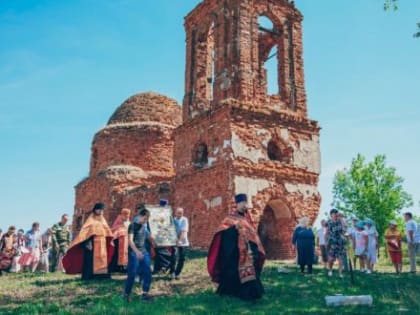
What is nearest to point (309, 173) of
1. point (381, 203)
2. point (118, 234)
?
point (118, 234)

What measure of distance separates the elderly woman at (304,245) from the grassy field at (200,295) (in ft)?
0.98

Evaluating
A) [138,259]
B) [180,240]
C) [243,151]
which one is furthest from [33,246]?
[243,151]

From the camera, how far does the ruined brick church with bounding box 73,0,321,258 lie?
13.1 m

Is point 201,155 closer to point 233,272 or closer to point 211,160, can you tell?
point 211,160

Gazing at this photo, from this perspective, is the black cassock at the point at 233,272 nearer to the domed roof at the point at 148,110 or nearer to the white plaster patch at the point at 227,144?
the white plaster patch at the point at 227,144

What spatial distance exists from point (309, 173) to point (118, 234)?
24.8ft

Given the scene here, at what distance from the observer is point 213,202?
13.1 meters

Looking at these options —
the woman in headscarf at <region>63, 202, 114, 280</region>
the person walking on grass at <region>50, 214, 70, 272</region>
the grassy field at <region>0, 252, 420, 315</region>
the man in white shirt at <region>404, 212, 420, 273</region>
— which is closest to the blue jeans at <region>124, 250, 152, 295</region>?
the grassy field at <region>0, 252, 420, 315</region>

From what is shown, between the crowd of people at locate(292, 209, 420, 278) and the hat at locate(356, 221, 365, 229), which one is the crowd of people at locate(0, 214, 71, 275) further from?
the hat at locate(356, 221, 365, 229)

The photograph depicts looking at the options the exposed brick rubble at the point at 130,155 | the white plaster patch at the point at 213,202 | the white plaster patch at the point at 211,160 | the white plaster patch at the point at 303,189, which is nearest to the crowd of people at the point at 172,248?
the white plaster patch at the point at 303,189

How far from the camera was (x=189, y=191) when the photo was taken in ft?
47.1

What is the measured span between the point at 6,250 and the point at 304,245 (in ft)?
24.4

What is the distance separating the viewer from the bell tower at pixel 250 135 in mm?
13070

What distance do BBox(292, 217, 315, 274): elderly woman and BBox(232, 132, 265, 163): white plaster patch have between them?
3641 millimetres
